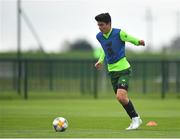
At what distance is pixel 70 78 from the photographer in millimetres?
41062

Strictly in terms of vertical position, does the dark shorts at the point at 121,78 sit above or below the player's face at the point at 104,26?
below

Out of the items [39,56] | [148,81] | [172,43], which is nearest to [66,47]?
[172,43]

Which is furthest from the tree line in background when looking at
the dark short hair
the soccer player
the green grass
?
the dark short hair

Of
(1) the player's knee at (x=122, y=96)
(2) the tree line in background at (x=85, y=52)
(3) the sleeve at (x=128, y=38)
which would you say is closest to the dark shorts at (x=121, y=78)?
(1) the player's knee at (x=122, y=96)

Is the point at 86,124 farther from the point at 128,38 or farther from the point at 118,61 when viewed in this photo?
the point at 128,38

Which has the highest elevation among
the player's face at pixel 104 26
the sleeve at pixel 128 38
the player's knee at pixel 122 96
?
the player's face at pixel 104 26

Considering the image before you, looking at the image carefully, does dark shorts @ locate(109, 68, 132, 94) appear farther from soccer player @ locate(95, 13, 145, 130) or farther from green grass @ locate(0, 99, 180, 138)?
green grass @ locate(0, 99, 180, 138)

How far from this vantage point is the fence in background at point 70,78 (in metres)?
36.6

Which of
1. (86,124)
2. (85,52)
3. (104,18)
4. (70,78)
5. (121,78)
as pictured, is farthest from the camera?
(85,52)

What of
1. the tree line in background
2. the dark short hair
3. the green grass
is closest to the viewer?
the green grass

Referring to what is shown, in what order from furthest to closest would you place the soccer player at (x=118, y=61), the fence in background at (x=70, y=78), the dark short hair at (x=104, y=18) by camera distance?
1. the fence in background at (x=70, y=78)
2. the soccer player at (x=118, y=61)
3. the dark short hair at (x=104, y=18)

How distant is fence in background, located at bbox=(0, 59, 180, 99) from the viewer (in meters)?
36.6

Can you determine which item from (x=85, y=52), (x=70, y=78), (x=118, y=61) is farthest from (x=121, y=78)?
(x=85, y=52)

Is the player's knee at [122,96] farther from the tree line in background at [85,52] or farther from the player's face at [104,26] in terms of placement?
the tree line in background at [85,52]
